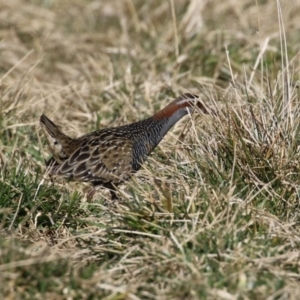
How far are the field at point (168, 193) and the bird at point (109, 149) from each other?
0.12 meters

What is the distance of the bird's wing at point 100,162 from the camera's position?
20.7 feet

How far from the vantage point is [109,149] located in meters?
6.42

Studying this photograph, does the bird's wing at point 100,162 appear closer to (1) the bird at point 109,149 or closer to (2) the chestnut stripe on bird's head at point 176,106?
(1) the bird at point 109,149

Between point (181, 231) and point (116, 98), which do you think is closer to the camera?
point (181, 231)

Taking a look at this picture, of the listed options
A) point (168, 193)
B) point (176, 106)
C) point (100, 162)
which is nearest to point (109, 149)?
point (100, 162)

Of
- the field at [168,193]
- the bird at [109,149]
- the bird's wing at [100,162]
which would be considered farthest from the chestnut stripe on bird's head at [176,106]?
the bird's wing at [100,162]

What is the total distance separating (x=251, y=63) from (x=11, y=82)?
2291mm

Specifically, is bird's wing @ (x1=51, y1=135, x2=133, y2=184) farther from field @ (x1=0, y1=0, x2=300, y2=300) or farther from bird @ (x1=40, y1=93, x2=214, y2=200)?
field @ (x1=0, y1=0, x2=300, y2=300)

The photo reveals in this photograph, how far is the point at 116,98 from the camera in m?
7.96

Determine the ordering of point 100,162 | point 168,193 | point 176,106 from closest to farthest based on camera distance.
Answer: point 168,193
point 100,162
point 176,106

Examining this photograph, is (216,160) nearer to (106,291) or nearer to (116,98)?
(106,291)

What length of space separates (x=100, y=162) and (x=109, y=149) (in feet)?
0.41

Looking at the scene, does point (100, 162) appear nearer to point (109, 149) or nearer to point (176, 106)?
point (109, 149)

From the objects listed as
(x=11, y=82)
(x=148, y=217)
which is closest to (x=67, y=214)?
(x=148, y=217)
